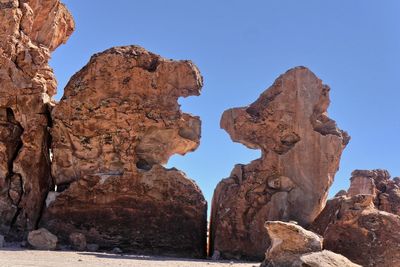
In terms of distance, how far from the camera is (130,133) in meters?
13.1

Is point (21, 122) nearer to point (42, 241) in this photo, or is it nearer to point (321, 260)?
point (42, 241)

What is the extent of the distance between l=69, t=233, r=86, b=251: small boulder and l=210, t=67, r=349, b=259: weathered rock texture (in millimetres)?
3423

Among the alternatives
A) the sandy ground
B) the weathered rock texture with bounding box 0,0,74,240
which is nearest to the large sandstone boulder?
the sandy ground

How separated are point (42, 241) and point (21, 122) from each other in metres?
4.10

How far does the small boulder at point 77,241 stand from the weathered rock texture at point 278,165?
3.42 meters

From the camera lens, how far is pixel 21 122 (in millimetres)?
13188

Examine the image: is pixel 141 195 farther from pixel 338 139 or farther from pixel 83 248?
pixel 338 139

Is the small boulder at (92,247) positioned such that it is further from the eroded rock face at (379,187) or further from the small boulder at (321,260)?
the eroded rock face at (379,187)

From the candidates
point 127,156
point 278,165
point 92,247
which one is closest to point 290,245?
point 278,165

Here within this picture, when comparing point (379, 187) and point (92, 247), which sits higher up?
point (379, 187)

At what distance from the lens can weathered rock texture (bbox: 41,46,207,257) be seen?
1239 cm

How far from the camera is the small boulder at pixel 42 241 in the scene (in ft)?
34.8

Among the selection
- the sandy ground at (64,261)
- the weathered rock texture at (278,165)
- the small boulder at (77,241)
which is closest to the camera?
the sandy ground at (64,261)

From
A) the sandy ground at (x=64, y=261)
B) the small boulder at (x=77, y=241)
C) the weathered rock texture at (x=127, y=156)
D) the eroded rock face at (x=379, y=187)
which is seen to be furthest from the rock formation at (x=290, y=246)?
the eroded rock face at (x=379, y=187)
